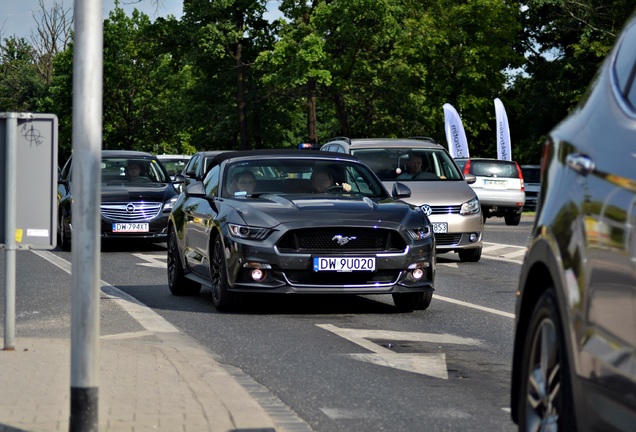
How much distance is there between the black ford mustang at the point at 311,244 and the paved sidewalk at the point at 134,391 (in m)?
2.25

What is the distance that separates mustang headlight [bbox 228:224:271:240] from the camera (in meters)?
11.8

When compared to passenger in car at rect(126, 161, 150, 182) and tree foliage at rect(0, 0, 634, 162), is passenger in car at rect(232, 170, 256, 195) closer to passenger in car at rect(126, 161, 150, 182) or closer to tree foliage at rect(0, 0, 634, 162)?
passenger in car at rect(126, 161, 150, 182)

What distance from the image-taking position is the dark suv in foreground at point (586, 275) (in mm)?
3824

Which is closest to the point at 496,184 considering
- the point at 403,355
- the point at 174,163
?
the point at 174,163

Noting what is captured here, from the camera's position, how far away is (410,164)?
792 inches

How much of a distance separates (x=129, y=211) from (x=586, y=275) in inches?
738

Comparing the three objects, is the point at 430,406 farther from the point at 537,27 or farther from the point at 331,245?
the point at 537,27

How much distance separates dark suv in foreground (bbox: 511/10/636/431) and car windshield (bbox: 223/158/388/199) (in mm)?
8138

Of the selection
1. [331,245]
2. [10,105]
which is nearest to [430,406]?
[331,245]

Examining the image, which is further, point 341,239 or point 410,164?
point 410,164

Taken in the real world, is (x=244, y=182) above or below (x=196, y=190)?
above

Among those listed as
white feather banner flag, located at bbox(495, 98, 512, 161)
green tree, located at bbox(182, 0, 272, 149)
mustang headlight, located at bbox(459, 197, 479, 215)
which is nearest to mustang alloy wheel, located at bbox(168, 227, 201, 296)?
mustang headlight, located at bbox(459, 197, 479, 215)

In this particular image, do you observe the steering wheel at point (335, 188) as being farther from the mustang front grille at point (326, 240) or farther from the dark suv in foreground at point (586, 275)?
the dark suv in foreground at point (586, 275)

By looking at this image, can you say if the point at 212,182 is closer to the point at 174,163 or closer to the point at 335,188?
the point at 335,188
